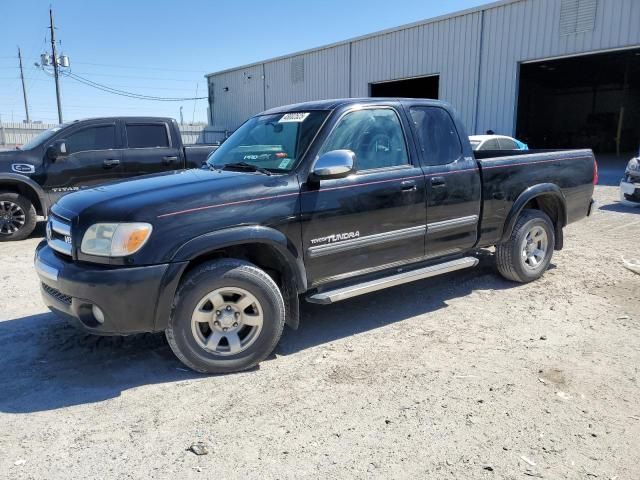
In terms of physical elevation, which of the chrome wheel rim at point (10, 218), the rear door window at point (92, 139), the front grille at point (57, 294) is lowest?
the chrome wheel rim at point (10, 218)

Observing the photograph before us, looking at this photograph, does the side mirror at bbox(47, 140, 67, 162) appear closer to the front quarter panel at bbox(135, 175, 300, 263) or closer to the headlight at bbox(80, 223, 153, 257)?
the headlight at bbox(80, 223, 153, 257)

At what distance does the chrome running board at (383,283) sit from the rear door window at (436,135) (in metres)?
0.96

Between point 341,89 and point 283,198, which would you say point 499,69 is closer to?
point 341,89

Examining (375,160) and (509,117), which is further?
(509,117)

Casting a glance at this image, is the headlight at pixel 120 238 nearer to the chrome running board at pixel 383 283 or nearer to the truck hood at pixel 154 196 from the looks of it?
the truck hood at pixel 154 196

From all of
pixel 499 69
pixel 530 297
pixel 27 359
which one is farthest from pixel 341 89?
pixel 27 359

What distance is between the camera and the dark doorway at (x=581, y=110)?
3152cm

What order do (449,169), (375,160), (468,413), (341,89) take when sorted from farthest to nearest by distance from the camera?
1. (341,89)
2. (449,169)
3. (375,160)
4. (468,413)

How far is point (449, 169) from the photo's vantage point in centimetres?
471

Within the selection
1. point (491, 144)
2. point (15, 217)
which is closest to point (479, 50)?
point (491, 144)

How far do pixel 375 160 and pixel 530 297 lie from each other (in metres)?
2.31

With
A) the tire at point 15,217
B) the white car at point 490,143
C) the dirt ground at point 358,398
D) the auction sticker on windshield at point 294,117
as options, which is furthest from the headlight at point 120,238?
the white car at point 490,143

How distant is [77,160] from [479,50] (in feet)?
49.9

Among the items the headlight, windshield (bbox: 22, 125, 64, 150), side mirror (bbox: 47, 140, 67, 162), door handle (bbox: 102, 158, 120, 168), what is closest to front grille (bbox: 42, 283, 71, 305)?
the headlight
